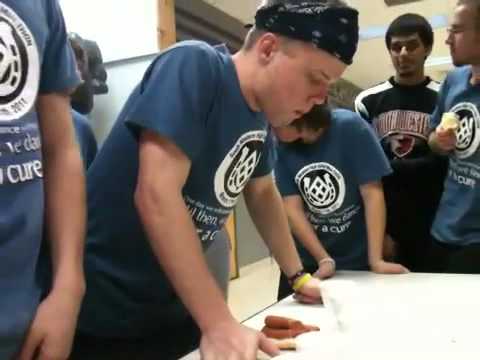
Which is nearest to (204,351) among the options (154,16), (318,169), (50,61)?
(50,61)

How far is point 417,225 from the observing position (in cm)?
168

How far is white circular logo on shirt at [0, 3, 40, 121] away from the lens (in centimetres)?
57

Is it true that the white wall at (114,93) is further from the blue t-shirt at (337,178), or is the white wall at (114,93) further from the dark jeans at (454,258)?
→ the dark jeans at (454,258)

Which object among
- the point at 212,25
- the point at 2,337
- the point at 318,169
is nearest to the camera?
the point at 2,337

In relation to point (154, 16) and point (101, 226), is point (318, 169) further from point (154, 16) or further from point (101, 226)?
point (154, 16)

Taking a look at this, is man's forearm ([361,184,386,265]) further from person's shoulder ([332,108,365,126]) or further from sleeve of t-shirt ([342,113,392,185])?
person's shoulder ([332,108,365,126])

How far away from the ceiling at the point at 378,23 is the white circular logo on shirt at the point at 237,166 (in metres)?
2.34

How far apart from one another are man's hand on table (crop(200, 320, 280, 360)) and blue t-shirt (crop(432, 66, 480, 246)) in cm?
95

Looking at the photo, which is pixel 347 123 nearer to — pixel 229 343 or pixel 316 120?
pixel 316 120

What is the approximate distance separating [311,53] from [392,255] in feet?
3.34

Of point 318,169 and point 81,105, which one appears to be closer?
point 318,169

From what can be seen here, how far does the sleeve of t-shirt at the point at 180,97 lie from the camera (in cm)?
71

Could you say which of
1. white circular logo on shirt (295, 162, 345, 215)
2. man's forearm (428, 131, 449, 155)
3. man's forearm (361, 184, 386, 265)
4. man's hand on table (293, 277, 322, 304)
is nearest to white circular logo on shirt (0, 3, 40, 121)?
man's hand on table (293, 277, 322, 304)

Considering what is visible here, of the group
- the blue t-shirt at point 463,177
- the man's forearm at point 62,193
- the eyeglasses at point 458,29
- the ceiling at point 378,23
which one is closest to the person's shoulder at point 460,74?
the blue t-shirt at point 463,177
